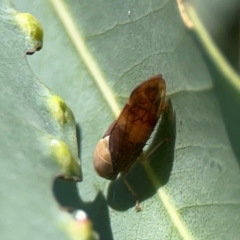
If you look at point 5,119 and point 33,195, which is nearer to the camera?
point 33,195

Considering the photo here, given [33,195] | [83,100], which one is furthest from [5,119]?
[83,100]

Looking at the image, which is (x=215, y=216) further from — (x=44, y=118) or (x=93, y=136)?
(x=44, y=118)

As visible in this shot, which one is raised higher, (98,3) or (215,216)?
(98,3)

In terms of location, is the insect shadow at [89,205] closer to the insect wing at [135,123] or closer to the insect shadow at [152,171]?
the insect shadow at [152,171]

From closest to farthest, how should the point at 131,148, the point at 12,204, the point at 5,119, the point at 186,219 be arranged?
the point at 12,204 → the point at 5,119 → the point at 186,219 → the point at 131,148

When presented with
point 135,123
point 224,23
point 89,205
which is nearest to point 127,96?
point 135,123

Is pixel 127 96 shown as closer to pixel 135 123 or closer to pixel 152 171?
pixel 135 123

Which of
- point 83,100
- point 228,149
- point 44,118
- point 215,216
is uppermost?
point 44,118

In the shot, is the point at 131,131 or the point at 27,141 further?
the point at 131,131
